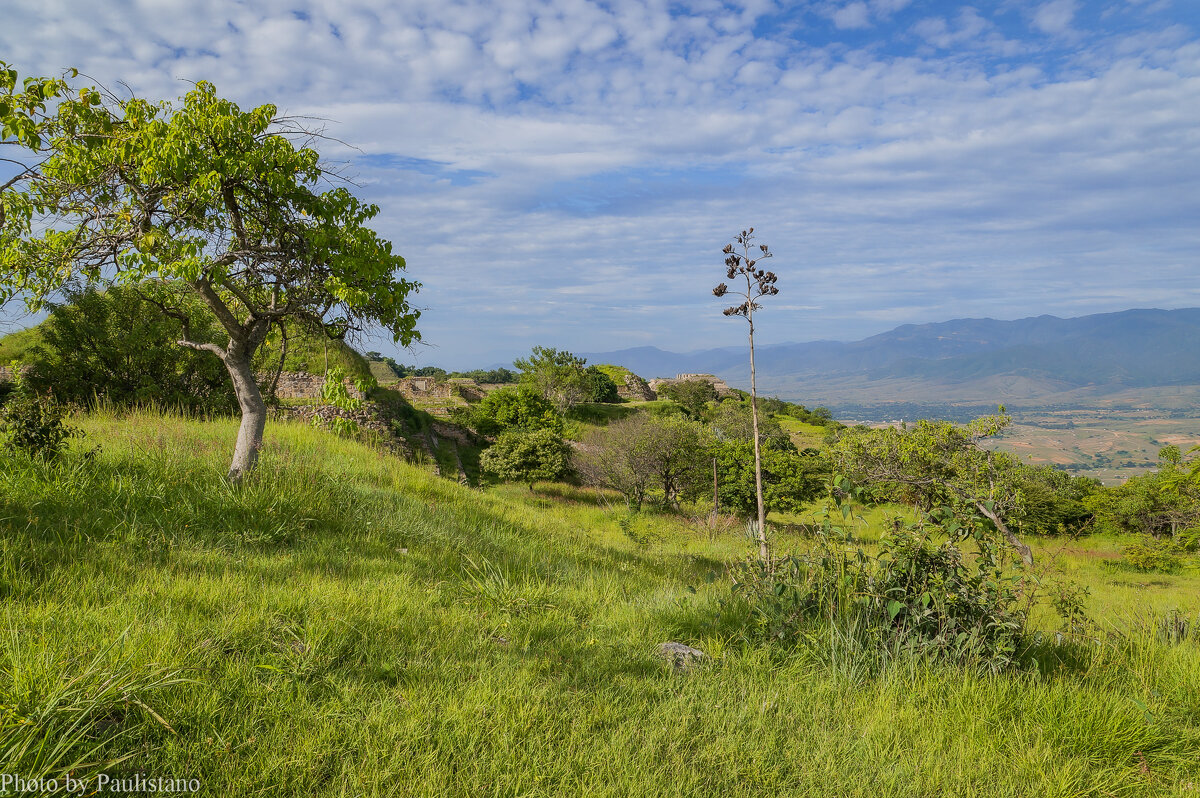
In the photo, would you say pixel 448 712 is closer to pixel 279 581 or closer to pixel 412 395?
pixel 279 581

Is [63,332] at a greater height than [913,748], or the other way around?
[63,332]

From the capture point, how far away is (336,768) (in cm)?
215

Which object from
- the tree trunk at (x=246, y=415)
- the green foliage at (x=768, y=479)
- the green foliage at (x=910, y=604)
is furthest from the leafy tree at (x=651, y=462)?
the green foliage at (x=910, y=604)

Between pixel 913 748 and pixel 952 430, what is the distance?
25.1m

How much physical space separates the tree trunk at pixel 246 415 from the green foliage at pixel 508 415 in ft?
101

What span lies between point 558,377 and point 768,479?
25.7 meters

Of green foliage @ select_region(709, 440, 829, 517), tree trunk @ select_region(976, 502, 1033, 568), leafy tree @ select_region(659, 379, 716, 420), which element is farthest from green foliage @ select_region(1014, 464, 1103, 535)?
leafy tree @ select_region(659, 379, 716, 420)

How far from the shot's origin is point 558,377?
50812 mm

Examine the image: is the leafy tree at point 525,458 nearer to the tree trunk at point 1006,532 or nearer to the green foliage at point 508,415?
the green foliage at point 508,415

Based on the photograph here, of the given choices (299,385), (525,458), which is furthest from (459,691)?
(525,458)

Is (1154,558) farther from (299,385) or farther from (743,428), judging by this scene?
(299,385)

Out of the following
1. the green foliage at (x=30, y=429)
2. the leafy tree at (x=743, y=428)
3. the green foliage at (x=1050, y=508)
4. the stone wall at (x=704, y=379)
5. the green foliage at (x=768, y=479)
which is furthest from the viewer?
the stone wall at (x=704, y=379)

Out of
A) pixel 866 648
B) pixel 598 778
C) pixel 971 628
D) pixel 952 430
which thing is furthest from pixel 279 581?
pixel 952 430

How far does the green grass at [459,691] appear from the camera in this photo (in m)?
2.16
